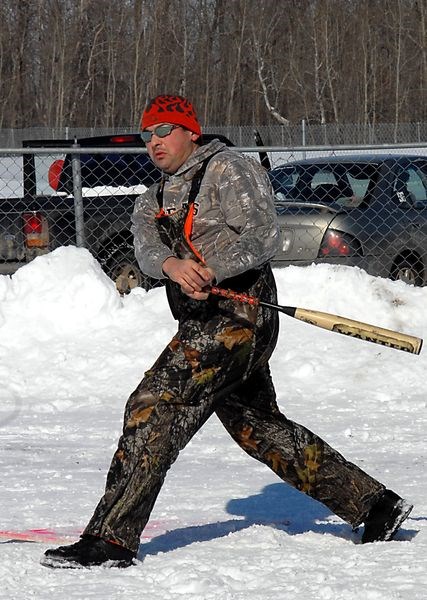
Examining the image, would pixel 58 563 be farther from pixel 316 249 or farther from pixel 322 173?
pixel 322 173

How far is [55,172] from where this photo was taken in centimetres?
1122

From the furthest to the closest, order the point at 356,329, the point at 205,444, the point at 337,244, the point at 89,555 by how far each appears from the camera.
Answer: the point at 337,244 < the point at 205,444 < the point at 356,329 < the point at 89,555

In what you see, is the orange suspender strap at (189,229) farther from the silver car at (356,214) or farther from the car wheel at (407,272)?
the car wheel at (407,272)

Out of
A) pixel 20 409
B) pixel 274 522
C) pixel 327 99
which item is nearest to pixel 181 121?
pixel 274 522

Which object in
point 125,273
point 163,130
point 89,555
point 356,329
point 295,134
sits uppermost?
point 295,134

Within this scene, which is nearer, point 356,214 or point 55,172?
point 356,214

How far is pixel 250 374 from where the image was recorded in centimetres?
426

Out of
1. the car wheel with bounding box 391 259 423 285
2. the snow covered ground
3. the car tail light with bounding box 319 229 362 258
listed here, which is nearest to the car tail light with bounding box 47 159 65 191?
the snow covered ground

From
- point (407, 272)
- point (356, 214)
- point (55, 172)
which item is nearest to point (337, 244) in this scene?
point (356, 214)

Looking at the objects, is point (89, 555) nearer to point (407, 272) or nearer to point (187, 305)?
point (187, 305)

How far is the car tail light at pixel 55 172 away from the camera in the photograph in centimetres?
1090

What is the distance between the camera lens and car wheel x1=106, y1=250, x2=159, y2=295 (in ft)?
33.1

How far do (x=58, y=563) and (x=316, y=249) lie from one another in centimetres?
569

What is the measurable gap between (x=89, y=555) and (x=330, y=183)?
637cm
